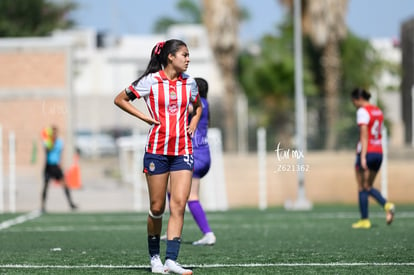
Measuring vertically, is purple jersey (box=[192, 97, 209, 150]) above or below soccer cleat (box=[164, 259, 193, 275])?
above

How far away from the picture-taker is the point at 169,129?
943 cm

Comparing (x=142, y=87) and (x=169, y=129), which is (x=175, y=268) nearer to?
(x=169, y=129)

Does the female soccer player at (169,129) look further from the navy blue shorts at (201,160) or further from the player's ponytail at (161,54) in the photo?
the navy blue shorts at (201,160)

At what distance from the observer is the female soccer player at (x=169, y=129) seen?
941 centimetres

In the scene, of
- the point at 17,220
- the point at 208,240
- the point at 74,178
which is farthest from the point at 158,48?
the point at 74,178

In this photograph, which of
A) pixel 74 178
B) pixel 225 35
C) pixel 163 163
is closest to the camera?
pixel 163 163

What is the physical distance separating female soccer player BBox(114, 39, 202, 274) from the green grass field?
0.58 meters

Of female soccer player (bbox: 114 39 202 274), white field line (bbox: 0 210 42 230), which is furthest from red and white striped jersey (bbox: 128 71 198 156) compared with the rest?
white field line (bbox: 0 210 42 230)

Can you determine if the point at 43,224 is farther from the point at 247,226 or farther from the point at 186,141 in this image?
the point at 186,141

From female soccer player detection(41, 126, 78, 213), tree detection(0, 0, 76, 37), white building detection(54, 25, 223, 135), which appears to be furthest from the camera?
white building detection(54, 25, 223, 135)

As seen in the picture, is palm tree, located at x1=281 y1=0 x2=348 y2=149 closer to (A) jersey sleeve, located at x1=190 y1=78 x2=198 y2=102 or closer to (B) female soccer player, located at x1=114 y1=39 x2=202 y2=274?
(A) jersey sleeve, located at x1=190 y1=78 x2=198 y2=102

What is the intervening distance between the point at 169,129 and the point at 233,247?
11.0 feet

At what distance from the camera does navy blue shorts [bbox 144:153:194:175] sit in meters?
9.47

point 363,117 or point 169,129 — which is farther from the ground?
point 363,117
